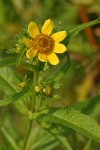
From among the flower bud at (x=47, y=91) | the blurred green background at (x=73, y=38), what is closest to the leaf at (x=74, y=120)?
the flower bud at (x=47, y=91)

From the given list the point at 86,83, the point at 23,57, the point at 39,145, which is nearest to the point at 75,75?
the point at 86,83

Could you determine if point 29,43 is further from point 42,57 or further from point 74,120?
point 74,120

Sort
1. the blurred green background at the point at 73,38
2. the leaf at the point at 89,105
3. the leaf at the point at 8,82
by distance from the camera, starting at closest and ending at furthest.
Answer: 1. the leaf at the point at 8,82
2. the leaf at the point at 89,105
3. the blurred green background at the point at 73,38

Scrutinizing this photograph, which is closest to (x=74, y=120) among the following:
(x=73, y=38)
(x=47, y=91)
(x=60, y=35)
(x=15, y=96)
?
(x=47, y=91)

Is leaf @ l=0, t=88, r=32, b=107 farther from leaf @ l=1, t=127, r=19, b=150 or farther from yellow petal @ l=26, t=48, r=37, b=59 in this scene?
leaf @ l=1, t=127, r=19, b=150

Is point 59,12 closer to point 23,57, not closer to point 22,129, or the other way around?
point 22,129

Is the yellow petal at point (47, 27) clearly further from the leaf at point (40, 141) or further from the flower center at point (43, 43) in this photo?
the leaf at point (40, 141)
